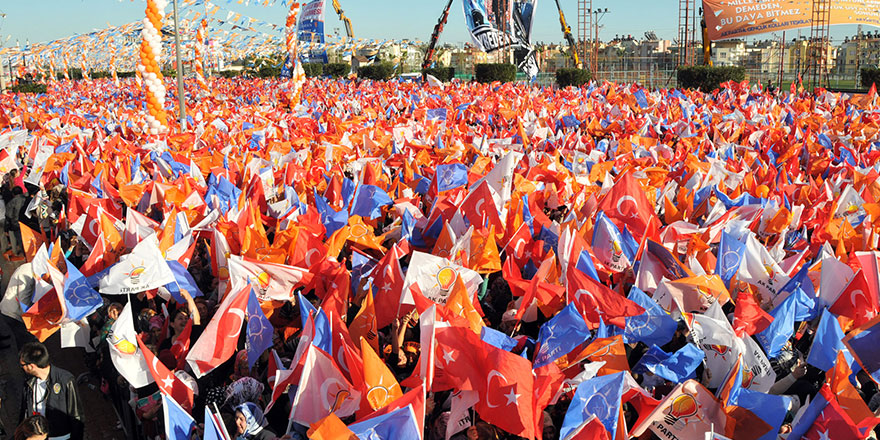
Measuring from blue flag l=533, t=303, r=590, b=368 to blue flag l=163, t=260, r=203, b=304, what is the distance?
3065 millimetres

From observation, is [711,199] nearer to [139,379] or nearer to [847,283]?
[847,283]

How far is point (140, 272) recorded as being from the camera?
5707mm

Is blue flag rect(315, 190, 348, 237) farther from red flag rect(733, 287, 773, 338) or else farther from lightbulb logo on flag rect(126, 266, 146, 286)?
red flag rect(733, 287, 773, 338)

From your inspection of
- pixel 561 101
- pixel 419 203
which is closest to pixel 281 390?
pixel 419 203

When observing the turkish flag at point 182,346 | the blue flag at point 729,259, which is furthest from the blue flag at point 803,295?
the turkish flag at point 182,346

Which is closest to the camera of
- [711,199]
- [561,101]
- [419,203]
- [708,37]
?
[711,199]

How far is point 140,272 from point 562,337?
3.44 meters

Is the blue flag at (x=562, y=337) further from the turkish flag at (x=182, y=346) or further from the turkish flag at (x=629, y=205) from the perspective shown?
the turkish flag at (x=629, y=205)

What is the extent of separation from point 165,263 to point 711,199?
5.82 meters

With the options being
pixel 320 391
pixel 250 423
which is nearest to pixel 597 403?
pixel 320 391

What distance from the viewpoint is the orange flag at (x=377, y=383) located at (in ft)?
12.9

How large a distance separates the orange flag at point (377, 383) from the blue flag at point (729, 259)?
313cm

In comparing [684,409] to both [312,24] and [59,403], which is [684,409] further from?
[312,24]

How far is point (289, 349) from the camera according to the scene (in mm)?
5180
